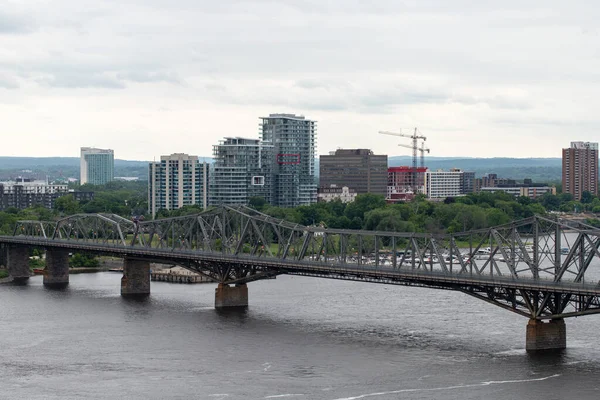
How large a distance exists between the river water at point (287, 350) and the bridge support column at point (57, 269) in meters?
15.5

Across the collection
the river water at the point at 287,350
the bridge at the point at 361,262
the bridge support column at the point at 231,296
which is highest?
the bridge at the point at 361,262

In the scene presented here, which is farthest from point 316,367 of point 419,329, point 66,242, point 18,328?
point 66,242

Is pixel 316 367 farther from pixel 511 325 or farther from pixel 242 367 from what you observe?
pixel 511 325

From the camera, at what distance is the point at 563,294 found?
2995 inches

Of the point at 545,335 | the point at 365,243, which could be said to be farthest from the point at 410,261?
the point at 365,243

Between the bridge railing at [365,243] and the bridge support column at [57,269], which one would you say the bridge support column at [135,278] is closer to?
the bridge railing at [365,243]

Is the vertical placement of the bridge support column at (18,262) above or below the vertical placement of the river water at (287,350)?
above

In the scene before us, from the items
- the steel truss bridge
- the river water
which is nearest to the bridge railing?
the steel truss bridge

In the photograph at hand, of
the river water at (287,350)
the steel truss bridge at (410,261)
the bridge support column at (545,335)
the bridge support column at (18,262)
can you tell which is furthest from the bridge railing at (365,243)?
the bridge support column at (18,262)

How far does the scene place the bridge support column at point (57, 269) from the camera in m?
125

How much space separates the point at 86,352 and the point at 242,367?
12.2m

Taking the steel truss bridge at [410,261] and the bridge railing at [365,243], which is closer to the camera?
the steel truss bridge at [410,261]

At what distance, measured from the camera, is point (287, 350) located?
255 feet

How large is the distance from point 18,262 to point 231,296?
4168 cm
